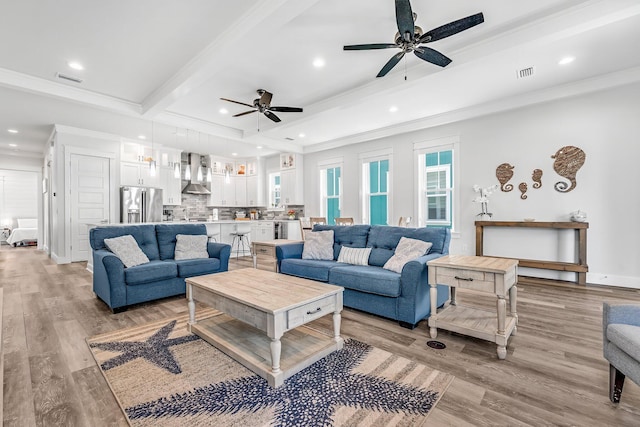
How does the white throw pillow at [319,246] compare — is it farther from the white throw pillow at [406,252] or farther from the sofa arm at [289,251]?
the white throw pillow at [406,252]

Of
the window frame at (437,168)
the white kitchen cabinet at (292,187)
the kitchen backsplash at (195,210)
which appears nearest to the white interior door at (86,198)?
the kitchen backsplash at (195,210)

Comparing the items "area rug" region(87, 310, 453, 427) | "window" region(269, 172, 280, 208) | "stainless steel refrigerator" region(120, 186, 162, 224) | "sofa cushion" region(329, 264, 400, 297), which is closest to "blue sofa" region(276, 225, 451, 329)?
"sofa cushion" region(329, 264, 400, 297)

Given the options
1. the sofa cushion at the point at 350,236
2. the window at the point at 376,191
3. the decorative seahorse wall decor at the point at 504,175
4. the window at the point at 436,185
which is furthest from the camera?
the window at the point at 376,191

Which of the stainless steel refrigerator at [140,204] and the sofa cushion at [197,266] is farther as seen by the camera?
the stainless steel refrigerator at [140,204]

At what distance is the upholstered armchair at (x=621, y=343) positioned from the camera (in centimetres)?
146

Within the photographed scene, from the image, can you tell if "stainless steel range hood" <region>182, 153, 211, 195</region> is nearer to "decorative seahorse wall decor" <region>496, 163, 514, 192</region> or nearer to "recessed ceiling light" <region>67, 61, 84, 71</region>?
"recessed ceiling light" <region>67, 61, 84, 71</region>

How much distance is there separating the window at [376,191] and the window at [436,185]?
834mm

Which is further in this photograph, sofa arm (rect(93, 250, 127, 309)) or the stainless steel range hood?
the stainless steel range hood

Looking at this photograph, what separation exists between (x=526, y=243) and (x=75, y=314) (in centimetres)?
643

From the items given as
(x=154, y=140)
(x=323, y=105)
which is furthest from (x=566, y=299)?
(x=154, y=140)

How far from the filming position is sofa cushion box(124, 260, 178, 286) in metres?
3.32

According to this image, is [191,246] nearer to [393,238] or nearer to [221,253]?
[221,253]

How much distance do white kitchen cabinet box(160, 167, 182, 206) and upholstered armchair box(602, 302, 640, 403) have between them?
8.29 m

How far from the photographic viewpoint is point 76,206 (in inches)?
248
